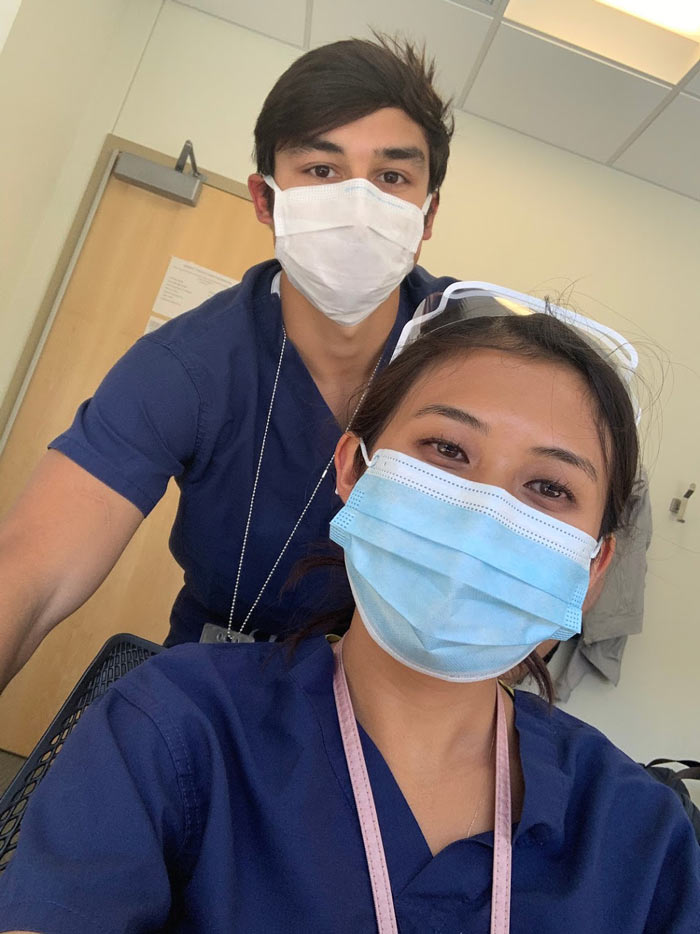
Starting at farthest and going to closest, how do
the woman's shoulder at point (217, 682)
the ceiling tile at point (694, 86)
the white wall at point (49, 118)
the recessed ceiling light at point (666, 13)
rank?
the ceiling tile at point (694, 86), the recessed ceiling light at point (666, 13), the white wall at point (49, 118), the woman's shoulder at point (217, 682)

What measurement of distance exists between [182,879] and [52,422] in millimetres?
2214

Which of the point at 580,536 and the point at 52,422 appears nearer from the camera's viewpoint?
the point at 580,536

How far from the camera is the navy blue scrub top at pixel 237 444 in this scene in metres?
1.07

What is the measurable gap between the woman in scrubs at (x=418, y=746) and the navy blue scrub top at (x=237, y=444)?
238 millimetres

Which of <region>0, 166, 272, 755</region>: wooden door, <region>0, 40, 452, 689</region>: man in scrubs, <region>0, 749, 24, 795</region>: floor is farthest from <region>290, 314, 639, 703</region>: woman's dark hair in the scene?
<region>0, 749, 24, 795</region>: floor

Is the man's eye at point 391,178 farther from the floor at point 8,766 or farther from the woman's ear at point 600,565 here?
the floor at point 8,766

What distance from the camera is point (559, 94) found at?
259 centimetres

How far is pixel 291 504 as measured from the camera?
1187mm

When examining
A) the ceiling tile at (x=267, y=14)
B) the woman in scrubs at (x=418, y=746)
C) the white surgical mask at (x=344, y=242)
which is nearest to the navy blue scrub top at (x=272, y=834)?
the woman in scrubs at (x=418, y=746)

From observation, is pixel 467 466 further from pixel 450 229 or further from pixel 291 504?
pixel 450 229

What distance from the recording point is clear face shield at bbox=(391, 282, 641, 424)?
3.27 ft

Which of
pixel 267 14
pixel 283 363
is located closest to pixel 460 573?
pixel 283 363

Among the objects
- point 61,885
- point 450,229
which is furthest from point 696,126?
point 61,885

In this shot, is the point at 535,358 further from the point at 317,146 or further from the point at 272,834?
the point at 272,834
